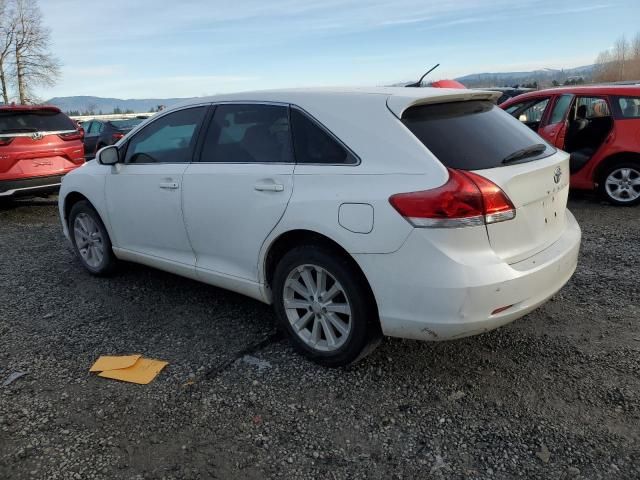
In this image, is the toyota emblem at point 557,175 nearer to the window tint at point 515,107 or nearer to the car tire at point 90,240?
the car tire at point 90,240

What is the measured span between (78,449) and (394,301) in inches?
66.6

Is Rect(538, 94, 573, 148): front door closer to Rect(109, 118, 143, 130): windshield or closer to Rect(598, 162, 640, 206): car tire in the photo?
Rect(598, 162, 640, 206): car tire

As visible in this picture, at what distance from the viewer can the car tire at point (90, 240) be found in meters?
4.91

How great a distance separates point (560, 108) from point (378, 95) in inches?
225

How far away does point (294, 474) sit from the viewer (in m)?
2.45

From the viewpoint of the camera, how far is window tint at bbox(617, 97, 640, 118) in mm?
7062

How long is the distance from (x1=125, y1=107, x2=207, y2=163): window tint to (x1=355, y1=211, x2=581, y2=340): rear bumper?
1828 millimetres

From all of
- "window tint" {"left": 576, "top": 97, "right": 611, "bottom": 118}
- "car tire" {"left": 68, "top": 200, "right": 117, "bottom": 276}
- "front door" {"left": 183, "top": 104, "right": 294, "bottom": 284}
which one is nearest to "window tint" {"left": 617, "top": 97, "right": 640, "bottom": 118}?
"window tint" {"left": 576, "top": 97, "right": 611, "bottom": 118}

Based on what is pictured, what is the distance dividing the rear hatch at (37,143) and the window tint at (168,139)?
4.63 m

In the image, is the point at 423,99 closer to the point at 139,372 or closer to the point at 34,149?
the point at 139,372

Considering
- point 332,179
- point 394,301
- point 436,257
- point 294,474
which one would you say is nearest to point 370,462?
point 294,474

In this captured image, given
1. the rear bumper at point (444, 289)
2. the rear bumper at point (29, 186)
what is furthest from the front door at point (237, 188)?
the rear bumper at point (29, 186)

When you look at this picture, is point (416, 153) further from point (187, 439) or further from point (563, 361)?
point (187, 439)

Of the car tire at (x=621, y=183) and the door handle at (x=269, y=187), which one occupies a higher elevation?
the door handle at (x=269, y=187)
